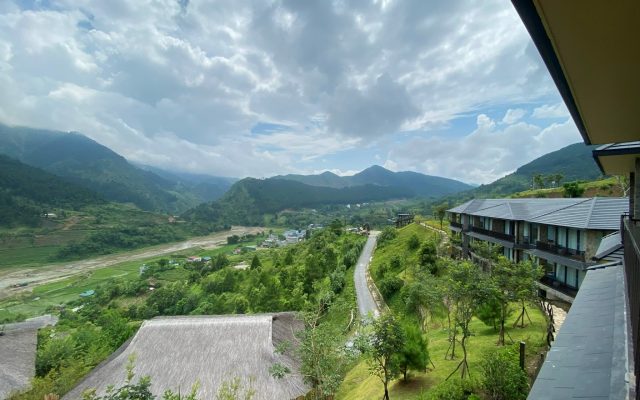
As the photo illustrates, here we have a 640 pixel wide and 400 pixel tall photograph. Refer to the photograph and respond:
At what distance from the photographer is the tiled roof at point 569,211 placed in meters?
18.7

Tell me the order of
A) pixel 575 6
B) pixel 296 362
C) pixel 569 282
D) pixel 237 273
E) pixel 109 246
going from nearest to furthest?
pixel 575 6 < pixel 296 362 < pixel 569 282 < pixel 237 273 < pixel 109 246

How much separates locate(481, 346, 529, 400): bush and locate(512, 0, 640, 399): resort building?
14.5ft

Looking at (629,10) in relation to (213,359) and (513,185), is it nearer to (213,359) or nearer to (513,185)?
(213,359)

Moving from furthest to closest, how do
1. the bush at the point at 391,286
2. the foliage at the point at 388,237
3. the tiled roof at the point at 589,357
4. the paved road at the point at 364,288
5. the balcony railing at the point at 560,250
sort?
the foliage at the point at 388,237 → the bush at the point at 391,286 → the paved road at the point at 364,288 → the balcony railing at the point at 560,250 → the tiled roof at the point at 589,357

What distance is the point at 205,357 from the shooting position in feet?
53.6

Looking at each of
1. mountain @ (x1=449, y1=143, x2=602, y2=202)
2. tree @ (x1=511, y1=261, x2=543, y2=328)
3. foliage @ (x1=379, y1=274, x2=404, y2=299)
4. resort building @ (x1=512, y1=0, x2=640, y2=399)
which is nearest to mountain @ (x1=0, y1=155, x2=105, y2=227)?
foliage @ (x1=379, y1=274, x2=404, y2=299)

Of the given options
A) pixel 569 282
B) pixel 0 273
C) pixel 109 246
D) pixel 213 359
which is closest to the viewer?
pixel 213 359

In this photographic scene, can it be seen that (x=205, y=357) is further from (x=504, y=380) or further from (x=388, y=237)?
(x=388, y=237)

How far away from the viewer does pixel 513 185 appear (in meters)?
137

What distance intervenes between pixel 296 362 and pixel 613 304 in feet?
49.2

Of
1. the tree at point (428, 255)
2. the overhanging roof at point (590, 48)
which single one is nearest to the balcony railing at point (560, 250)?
the tree at point (428, 255)

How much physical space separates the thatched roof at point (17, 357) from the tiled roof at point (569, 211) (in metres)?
32.8

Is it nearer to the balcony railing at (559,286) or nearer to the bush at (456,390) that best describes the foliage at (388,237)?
the balcony railing at (559,286)

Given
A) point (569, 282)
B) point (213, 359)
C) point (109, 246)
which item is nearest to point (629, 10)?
point (213, 359)
